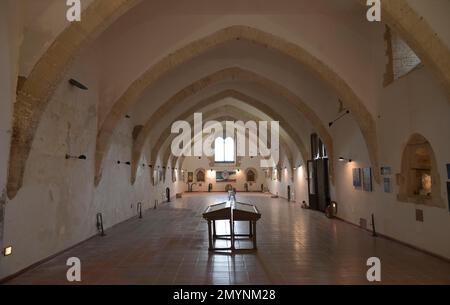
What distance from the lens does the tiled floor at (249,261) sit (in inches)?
156

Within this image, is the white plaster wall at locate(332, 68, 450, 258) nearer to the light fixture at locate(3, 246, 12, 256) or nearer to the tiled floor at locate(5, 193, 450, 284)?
the tiled floor at locate(5, 193, 450, 284)

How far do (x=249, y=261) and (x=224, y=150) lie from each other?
22115 millimetres

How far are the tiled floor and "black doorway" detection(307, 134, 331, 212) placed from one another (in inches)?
145

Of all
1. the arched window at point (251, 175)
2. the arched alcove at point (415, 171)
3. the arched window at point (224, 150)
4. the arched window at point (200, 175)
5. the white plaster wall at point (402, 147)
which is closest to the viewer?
the white plaster wall at point (402, 147)

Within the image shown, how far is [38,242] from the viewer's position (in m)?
4.76

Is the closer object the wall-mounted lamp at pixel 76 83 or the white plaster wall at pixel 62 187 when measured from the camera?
the white plaster wall at pixel 62 187

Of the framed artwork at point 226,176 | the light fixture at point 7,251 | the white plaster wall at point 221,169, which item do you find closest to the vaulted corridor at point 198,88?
the light fixture at point 7,251

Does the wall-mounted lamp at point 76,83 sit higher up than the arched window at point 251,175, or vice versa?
the wall-mounted lamp at point 76,83

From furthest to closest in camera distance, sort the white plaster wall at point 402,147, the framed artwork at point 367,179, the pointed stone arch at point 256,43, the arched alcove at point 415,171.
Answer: the framed artwork at point 367,179, the pointed stone arch at point 256,43, the arched alcove at point 415,171, the white plaster wall at point 402,147

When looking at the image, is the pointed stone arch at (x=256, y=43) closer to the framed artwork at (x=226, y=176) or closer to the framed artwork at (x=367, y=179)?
the framed artwork at (x=367, y=179)

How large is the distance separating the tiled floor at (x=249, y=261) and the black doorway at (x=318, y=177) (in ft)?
12.1

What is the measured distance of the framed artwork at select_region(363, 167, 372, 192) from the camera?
7230 mm

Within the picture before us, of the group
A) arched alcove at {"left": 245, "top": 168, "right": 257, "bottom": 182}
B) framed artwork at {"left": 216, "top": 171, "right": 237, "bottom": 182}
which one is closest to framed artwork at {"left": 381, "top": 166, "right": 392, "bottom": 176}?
arched alcove at {"left": 245, "top": 168, "right": 257, "bottom": 182}
